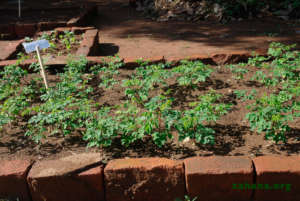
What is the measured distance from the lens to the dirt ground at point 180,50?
2.90 metres

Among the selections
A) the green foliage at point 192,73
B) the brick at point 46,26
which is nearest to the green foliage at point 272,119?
the green foliage at point 192,73

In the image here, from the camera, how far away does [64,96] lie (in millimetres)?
3525

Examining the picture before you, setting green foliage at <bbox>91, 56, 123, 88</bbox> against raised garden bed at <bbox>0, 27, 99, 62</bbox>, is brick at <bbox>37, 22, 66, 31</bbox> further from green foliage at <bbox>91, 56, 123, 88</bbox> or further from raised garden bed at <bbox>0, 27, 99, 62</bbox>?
green foliage at <bbox>91, 56, 123, 88</bbox>

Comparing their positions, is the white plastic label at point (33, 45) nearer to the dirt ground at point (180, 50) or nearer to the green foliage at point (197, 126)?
the dirt ground at point (180, 50)

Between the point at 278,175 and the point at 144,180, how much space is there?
0.98m

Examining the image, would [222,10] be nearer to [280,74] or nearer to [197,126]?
[280,74]

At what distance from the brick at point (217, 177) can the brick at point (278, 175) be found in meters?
0.07

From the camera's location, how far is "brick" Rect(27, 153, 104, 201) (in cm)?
252

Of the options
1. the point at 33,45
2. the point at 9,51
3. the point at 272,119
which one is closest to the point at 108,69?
the point at 33,45

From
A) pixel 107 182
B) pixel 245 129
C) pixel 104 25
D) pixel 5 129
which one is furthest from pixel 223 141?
pixel 104 25

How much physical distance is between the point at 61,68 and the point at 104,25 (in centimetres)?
439

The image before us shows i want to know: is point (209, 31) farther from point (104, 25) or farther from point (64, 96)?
point (64, 96)

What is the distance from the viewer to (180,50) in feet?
19.4

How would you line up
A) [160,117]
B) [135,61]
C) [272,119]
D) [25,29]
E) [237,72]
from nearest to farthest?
[272,119], [160,117], [237,72], [135,61], [25,29]
